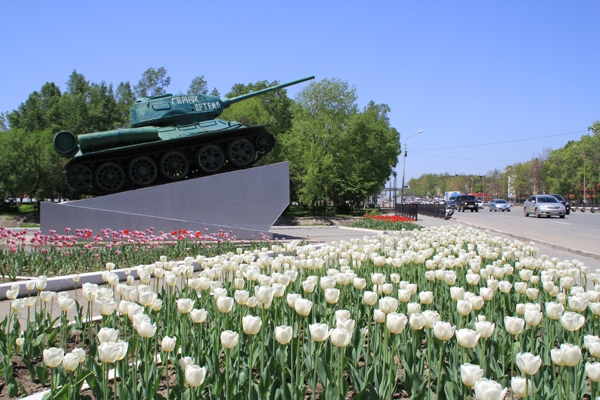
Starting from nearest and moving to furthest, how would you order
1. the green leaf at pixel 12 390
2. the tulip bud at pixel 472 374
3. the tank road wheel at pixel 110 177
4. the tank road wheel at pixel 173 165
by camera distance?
the tulip bud at pixel 472 374
the green leaf at pixel 12 390
the tank road wheel at pixel 110 177
the tank road wheel at pixel 173 165

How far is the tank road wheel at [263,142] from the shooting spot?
1853 centimetres

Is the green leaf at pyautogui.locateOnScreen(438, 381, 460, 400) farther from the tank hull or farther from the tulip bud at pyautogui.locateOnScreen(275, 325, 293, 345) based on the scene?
the tank hull

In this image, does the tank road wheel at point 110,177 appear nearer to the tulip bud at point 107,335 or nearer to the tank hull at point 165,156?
the tank hull at point 165,156

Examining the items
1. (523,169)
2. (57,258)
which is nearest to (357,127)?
(57,258)

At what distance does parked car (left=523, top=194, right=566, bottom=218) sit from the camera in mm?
33906

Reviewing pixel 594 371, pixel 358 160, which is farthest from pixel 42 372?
pixel 358 160

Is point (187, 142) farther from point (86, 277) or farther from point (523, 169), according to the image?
point (523, 169)

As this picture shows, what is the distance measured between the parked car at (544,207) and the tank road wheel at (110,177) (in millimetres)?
28090

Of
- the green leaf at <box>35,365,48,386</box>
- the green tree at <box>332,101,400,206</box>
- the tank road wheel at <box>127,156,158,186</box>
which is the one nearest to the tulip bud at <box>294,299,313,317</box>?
the green leaf at <box>35,365,48,386</box>

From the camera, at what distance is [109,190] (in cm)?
1678

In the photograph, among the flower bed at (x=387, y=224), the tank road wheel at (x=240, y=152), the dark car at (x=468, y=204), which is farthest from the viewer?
the dark car at (x=468, y=204)

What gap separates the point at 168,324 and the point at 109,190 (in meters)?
13.9

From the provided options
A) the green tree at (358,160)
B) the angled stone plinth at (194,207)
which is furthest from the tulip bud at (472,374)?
the green tree at (358,160)

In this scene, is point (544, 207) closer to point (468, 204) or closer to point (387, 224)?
point (468, 204)
